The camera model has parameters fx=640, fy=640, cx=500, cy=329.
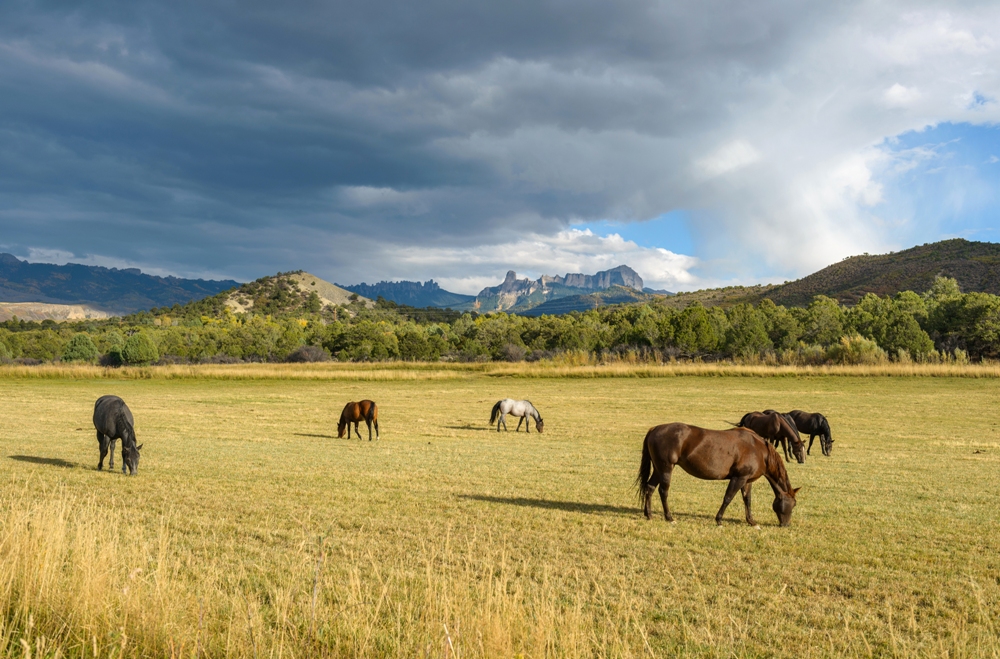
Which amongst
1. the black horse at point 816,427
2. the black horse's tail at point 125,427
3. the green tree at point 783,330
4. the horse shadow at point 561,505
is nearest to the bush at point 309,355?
the green tree at point 783,330

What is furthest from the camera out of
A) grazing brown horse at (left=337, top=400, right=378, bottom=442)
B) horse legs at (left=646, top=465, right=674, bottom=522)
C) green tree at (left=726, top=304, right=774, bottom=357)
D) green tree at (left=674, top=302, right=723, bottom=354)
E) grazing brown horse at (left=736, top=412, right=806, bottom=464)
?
green tree at (left=674, top=302, right=723, bottom=354)

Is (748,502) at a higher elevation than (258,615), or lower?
lower

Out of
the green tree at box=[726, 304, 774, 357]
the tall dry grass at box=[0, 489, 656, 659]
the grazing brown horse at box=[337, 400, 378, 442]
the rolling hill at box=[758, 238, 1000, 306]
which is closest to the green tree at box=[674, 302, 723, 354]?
the green tree at box=[726, 304, 774, 357]

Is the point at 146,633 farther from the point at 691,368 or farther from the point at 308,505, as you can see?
the point at 691,368

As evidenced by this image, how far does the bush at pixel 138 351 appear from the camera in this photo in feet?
272

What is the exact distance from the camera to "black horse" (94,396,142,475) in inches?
527

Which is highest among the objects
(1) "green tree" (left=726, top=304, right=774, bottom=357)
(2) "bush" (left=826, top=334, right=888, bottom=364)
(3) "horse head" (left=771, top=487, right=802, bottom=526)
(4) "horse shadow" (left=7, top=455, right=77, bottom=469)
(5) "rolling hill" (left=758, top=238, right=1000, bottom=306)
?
(5) "rolling hill" (left=758, top=238, right=1000, bottom=306)

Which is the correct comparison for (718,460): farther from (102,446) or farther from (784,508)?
(102,446)

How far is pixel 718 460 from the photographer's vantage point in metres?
9.63

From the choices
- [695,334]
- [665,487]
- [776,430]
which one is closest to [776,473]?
[665,487]

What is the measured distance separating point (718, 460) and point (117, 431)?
12307mm

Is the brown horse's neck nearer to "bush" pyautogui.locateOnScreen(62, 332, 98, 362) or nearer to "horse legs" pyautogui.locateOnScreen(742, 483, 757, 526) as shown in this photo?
"horse legs" pyautogui.locateOnScreen(742, 483, 757, 526)

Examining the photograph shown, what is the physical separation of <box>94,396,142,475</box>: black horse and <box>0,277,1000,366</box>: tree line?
5221cm

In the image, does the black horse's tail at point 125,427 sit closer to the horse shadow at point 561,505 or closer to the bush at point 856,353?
the horse shadow at point 561,505
